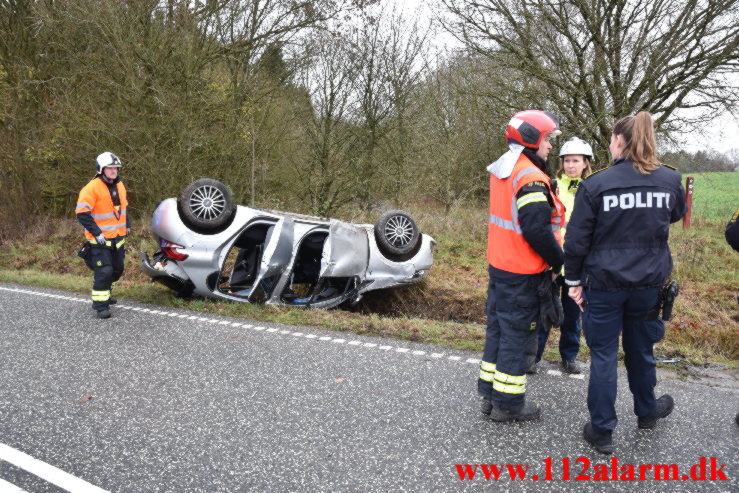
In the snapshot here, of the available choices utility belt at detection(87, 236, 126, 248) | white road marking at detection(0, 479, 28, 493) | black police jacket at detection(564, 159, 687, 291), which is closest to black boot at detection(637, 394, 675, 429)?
black police jacket at detection(564, 159, 687, 291)

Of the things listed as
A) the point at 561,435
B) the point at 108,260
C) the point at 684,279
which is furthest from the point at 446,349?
the point at 684,279

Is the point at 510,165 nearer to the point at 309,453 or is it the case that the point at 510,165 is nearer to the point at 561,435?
the point at 561,435

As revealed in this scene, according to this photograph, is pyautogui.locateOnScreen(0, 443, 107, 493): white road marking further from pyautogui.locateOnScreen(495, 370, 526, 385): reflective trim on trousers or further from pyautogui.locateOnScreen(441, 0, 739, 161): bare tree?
pyautogui.locateOnScreen(441, 0, 739, 161): bare tree

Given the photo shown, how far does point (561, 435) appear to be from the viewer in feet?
10.6

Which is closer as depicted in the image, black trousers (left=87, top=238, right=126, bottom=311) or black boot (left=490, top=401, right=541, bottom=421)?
black boot (left=490, top=401, right=541, bottom=421)

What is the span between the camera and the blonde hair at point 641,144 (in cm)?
291

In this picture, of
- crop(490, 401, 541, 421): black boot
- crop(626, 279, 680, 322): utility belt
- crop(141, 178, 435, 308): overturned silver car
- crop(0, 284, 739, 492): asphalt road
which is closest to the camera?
crop(0, 284, 739, 492): asphalt road

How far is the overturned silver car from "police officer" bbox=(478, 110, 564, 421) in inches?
129

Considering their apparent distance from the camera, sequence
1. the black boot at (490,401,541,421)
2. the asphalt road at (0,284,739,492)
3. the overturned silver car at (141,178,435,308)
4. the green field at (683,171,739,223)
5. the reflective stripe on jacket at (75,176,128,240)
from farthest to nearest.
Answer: the green field at (683,171,739,223) → the overturned silver car at (141,178,435,308) → the reflective stripe on jacket at (75,176,128,240) → the black boot at (490,401,541,421) → the asphalt road at (0,284,739,492)

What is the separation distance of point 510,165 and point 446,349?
2.22 m

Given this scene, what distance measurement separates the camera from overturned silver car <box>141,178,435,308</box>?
247 inches

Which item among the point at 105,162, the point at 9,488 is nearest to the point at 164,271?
the point at 105,162

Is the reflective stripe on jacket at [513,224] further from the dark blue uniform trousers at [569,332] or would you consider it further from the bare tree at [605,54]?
the bare tree at [605,54]

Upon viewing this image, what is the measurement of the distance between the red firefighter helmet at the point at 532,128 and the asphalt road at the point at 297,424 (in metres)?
1.83
